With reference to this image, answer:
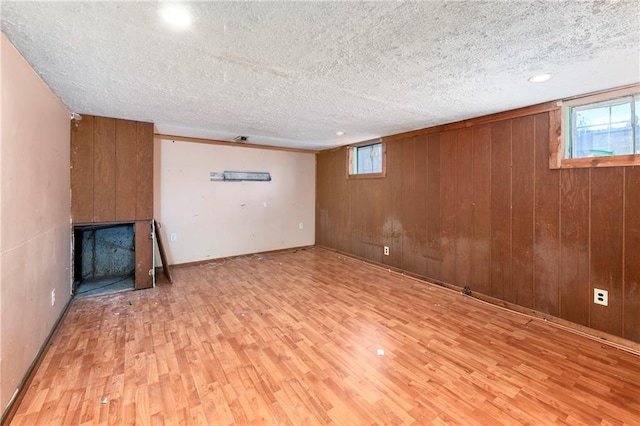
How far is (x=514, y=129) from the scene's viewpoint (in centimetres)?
298

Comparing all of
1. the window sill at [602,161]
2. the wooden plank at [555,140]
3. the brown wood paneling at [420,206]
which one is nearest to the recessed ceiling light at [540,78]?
the wooden plank at [555,140]

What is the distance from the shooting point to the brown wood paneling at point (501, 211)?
3.06 meters

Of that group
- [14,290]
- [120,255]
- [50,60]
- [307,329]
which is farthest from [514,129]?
[120,255]

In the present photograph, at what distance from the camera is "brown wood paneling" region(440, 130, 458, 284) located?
3.60m

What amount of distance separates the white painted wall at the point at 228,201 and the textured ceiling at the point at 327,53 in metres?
1.68

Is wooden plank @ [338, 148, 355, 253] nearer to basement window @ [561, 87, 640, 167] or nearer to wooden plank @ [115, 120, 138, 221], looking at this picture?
basement window @ [561, 87, 640, 167]

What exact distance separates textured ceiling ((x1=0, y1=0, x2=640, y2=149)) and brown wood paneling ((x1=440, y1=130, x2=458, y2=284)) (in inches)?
25.7

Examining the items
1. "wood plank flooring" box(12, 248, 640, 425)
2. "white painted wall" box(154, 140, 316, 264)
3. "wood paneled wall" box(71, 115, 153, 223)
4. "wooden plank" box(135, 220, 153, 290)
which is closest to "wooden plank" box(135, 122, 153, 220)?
"wood paneled wall" box(71, 115, 153, 223)

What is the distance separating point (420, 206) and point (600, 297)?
2.07 m

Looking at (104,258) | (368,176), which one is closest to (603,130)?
(368,176)

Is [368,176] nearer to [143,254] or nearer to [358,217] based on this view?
[358,217]

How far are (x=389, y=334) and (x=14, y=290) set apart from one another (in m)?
2.73

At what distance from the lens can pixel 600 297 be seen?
2447mm

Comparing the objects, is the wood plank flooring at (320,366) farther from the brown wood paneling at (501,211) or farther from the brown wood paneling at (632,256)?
the brown wood paneling at (501,211)
